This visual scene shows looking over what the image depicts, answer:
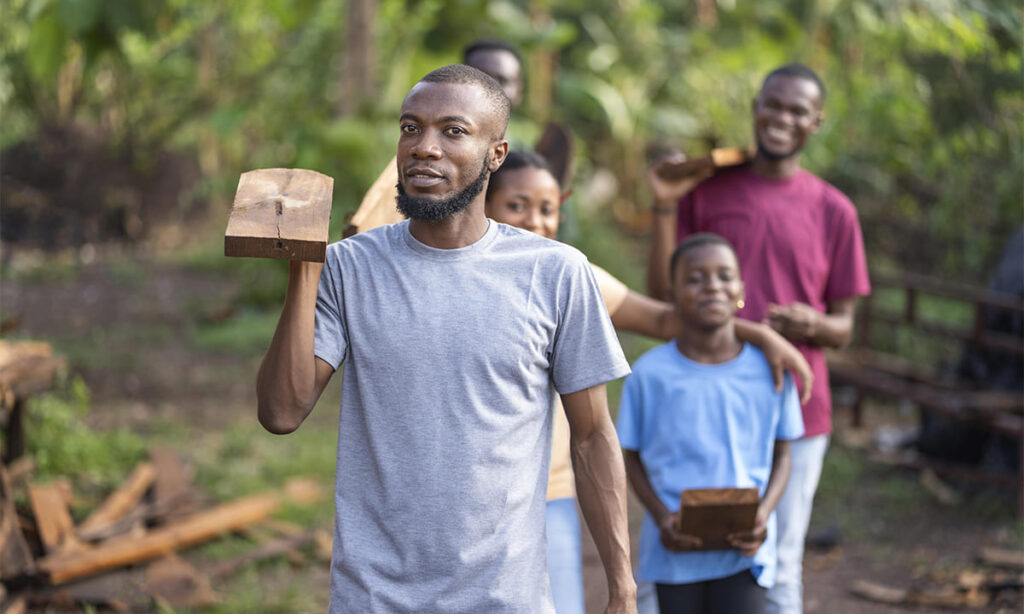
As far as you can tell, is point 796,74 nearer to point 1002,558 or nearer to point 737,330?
point 737,330

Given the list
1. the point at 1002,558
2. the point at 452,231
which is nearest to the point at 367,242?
the point at 452,231

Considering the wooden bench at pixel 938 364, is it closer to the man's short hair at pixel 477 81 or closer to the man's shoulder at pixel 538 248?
the man's shoulder at pixel 538 248

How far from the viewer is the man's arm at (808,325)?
3.47 metres

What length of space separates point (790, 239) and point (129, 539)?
3.47 m

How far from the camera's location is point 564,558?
9.56 feet

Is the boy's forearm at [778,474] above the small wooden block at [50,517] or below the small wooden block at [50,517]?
above

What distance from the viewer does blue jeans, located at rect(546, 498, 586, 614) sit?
2875 millimetres

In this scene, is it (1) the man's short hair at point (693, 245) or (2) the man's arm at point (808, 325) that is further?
(2) the man's arm at point (808, 325)

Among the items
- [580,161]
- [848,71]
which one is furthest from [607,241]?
[848,71]

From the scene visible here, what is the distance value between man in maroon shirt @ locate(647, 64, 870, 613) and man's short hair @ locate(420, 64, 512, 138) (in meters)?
1.46

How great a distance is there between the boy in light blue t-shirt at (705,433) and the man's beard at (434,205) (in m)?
1.18

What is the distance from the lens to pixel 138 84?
578 inches

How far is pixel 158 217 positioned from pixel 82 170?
147 centimetres

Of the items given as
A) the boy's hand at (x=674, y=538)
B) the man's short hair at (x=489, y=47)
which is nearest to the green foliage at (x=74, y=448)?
the man's short hair at (x=489, y=47)
